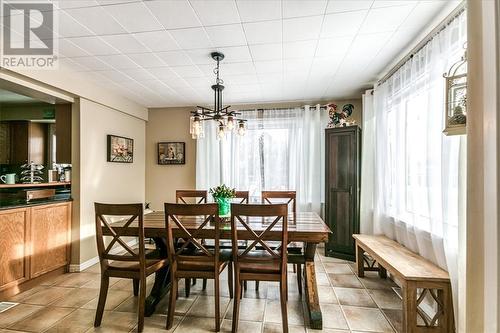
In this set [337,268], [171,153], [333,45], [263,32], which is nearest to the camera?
[263,32]

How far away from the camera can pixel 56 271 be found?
313 centimetres

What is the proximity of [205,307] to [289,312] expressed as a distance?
804 mm

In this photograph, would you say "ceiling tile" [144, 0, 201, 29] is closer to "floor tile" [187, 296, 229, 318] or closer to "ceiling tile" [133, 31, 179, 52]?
"ceiling tile" [133, 31, 179, 52]

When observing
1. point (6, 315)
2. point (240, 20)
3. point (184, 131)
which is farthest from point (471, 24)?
point (184, 131)

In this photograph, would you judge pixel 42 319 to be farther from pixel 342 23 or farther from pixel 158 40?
pixel 342 23

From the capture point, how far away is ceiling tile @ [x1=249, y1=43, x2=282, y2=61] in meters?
2.49

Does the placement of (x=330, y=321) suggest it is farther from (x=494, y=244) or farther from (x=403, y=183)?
(x=494, y=244)

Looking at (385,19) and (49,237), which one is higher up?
(385,19)

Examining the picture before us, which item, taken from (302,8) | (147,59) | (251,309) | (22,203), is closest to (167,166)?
(22,203)

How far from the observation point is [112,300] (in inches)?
100

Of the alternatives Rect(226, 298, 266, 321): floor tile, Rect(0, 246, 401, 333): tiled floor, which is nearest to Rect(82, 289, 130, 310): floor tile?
Rect(0, 246, 401, 333): tiled floor

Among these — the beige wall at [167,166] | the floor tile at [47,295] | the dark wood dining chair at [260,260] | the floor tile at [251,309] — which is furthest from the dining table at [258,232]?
the beige wall at [167,166]

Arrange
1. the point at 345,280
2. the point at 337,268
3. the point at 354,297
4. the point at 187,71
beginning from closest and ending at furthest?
the point at 354,297 → the point at 345,280 → the point at 187,71 → the point at 337,268

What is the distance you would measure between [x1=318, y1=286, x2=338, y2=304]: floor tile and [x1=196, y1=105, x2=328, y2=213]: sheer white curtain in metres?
1.67
